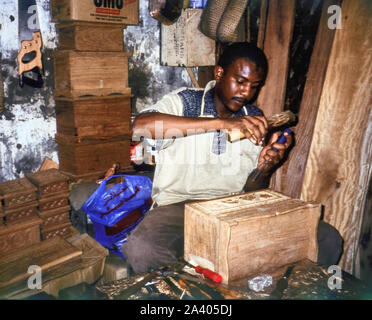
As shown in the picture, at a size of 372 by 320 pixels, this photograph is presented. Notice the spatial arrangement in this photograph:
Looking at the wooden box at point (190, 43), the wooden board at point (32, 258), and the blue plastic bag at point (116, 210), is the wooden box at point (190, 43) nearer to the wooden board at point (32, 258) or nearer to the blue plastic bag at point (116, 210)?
the blue plastic bag at point (116, 210)

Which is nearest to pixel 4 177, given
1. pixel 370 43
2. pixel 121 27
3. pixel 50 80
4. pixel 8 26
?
pixel 50 80

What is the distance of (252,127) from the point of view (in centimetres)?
213

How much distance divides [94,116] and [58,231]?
1452mm

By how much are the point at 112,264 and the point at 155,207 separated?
108 cm

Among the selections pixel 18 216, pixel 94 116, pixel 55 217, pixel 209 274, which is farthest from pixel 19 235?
pixel 209 274

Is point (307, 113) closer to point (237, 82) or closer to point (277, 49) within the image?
point (277, 49)

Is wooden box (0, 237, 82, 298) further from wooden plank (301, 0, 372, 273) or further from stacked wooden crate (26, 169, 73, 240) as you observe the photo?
wooden plank (301, 0, 372, 273)

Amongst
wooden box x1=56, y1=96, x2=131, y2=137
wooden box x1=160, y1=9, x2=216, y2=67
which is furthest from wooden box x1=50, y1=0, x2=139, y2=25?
wooden box x1=56, y1=96, x2=131, y2=137

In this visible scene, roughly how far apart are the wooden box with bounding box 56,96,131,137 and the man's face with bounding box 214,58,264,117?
182cm

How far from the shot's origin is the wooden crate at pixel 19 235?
3.25m

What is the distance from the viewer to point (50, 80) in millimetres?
4301

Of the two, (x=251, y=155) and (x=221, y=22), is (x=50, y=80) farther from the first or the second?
(x=251, y=155)

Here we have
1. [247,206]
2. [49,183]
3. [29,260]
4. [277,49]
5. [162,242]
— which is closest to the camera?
[247,206]

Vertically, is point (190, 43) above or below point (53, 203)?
above
